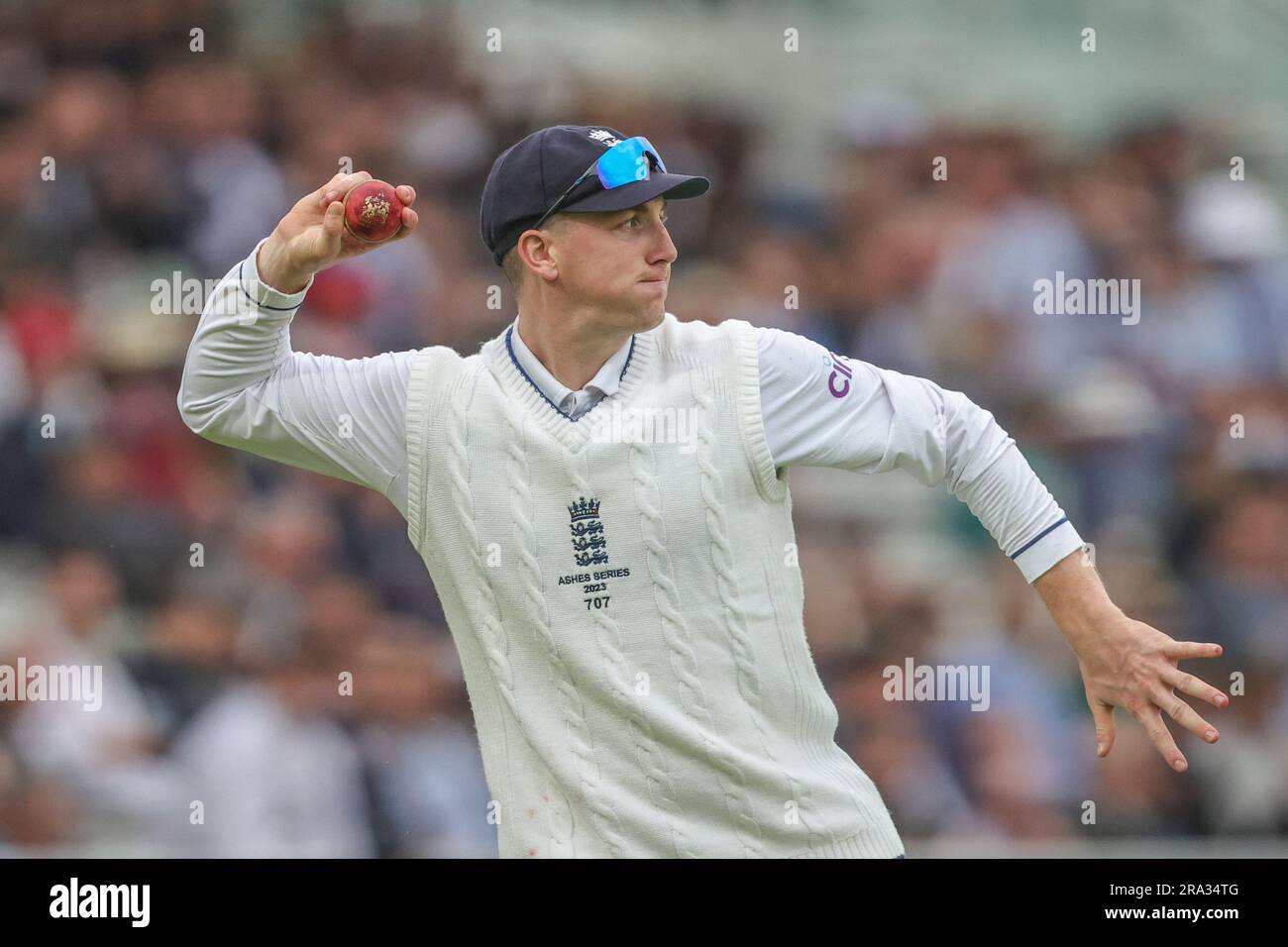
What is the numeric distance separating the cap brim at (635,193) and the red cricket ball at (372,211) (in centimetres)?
32

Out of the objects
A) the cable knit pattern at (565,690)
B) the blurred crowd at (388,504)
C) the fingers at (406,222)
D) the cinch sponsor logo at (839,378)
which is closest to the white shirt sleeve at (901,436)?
the cinch sponsor logo at (839,378)

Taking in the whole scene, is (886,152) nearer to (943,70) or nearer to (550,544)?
(943,70)

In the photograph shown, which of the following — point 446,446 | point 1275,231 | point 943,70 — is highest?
point 943,70

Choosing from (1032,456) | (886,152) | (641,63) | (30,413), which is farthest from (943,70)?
(30,413)

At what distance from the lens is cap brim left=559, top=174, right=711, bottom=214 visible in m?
3.35

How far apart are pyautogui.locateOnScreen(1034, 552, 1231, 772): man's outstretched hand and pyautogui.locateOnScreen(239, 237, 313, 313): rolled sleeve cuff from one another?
1459mm

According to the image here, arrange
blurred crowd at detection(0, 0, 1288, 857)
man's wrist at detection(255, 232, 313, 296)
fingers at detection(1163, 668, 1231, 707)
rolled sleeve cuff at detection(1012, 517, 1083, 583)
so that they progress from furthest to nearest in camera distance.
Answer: blurred crowd at detection(0, 0, 1288, 857), rolled sleeve cuff at detection(1012, 517, 1083, 583), man's wrist at detection(255, 232, 313, 296), fingers at detection(1163, 668, 1231, 707)

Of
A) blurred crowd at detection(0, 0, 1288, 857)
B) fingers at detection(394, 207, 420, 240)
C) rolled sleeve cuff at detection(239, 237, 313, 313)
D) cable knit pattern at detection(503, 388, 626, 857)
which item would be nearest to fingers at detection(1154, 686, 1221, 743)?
cable knit pattern at detection(503, 388, 626, 857)

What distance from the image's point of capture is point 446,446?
3.38 meters

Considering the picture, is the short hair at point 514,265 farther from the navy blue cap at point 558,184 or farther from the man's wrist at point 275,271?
the man's wrist at point 275,271

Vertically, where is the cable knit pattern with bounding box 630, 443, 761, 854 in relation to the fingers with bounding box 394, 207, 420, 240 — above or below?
below

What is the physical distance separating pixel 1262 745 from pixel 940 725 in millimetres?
1033

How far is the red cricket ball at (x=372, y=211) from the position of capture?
3250mm

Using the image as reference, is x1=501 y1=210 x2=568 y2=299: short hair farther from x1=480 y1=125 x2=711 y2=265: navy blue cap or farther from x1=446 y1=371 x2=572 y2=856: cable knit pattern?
x1=446 y1=371 x2=572 y2=856: cable knit pattern
